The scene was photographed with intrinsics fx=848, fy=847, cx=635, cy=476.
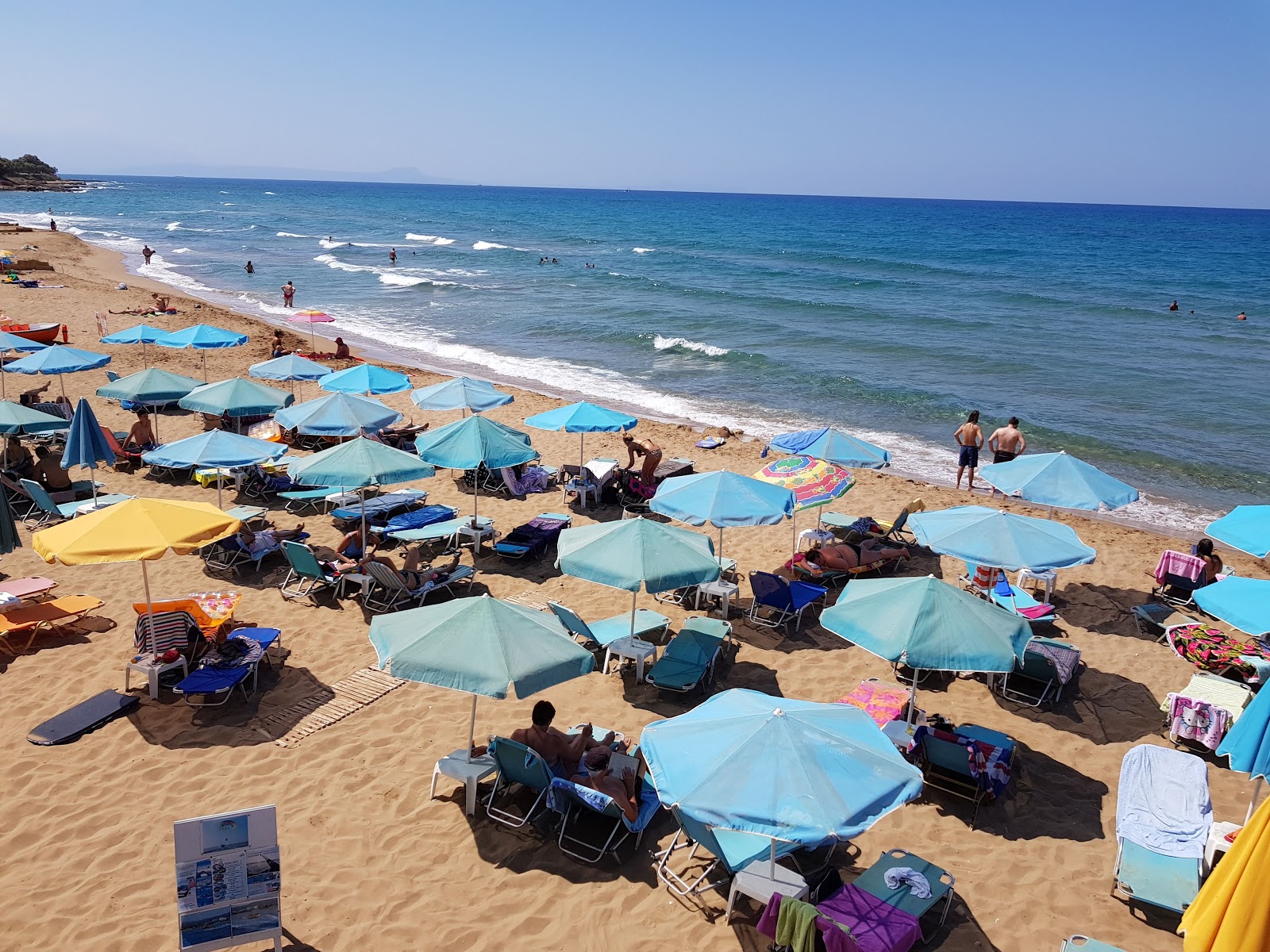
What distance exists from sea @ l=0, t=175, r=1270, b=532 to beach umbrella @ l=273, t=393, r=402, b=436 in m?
10.3

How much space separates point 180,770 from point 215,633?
5.87 feet

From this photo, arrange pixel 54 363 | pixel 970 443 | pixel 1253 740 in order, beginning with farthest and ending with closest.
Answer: pixel 970 443, pixel 54 363, pixel 1253 740

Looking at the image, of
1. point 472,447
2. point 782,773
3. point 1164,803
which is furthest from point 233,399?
point 1164,803

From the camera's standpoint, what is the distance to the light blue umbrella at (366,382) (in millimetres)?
14281

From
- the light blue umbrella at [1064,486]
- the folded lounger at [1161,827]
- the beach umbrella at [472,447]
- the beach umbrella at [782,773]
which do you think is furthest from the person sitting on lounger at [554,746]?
the light blue umbrella at [1064,486]

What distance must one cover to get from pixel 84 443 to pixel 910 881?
36.1ft

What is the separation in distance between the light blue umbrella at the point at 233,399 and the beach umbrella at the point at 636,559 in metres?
7.08

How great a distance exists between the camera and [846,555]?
10.9 metres

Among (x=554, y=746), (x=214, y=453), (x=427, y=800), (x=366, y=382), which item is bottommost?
(x=427, y=800)

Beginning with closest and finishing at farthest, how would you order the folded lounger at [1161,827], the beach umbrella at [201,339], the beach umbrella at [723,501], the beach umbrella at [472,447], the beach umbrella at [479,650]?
the folded lounger at [1161,827] < the beach umbrella at [479,650] < the beach umbrella at [723,501] < the beach umbrella at [472,447] < the beach umbrella at [201,339]

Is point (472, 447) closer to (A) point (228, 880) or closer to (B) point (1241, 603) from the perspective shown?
(A) point (228, 880)

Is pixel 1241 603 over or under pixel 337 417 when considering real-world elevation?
under

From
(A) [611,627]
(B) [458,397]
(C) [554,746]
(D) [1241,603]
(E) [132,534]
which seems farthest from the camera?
(B) [458,397]

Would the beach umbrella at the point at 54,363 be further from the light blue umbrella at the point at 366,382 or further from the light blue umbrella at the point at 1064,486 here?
the light blue umbrella at the point at 1064,486
